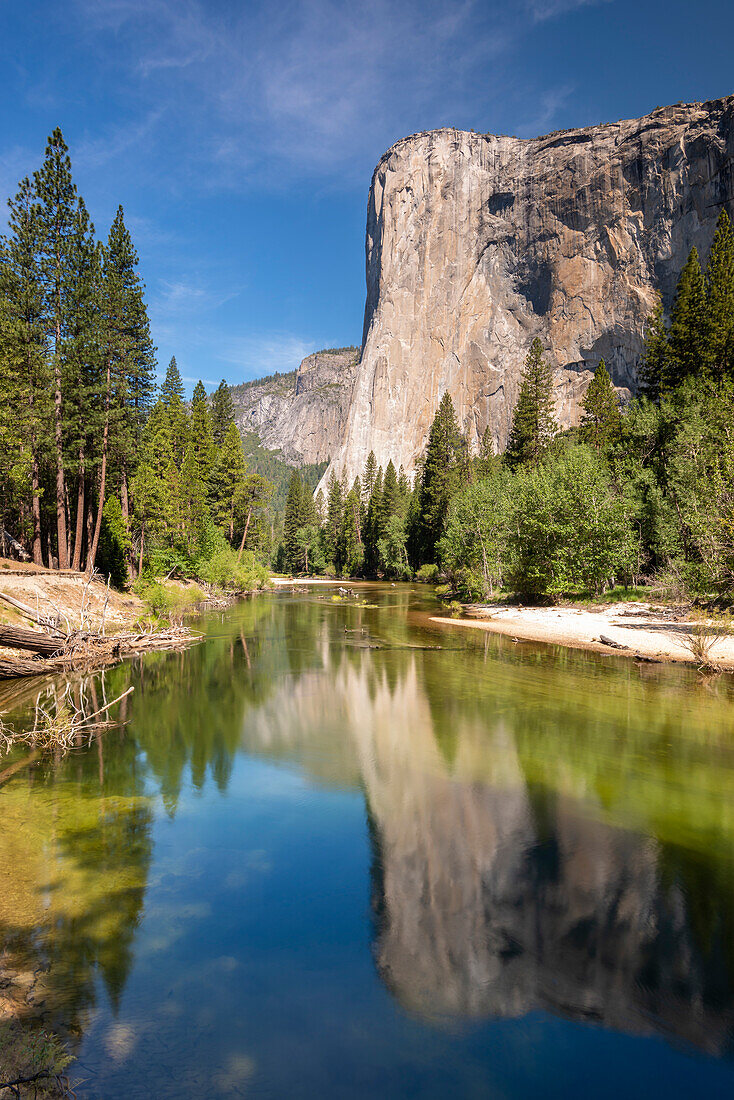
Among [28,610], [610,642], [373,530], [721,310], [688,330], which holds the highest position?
[721,310]

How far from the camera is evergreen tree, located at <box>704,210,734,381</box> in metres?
34.0

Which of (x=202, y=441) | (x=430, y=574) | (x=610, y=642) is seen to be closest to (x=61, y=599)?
(x=610, y=642)

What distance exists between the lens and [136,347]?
31.1m

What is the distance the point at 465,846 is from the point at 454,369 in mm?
117018

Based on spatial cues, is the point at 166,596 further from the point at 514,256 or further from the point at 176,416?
the point at 514,256

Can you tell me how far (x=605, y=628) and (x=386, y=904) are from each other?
20.1 m

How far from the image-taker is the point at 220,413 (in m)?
61.9

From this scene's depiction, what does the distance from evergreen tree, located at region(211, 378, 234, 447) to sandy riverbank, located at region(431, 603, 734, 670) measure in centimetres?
4022

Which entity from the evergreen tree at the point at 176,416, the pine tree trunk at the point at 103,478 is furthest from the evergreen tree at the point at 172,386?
the pine tree trunk at the point at 103,478

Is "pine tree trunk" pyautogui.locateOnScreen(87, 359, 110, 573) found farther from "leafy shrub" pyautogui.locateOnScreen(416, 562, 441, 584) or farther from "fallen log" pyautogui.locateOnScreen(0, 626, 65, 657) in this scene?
"leafy shrub" pyautogui.locateOnScreen(416, 562, 441, 584)

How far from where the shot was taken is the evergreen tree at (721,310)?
112 feet

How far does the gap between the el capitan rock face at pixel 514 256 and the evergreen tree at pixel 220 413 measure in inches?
2310

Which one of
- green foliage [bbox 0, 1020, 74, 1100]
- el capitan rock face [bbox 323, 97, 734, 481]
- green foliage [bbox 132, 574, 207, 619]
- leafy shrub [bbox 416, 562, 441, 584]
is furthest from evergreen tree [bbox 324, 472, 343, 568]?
green foliage [bbox 0, 1020, 74, 1100]

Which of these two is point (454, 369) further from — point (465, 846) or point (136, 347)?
point (465, 846)
